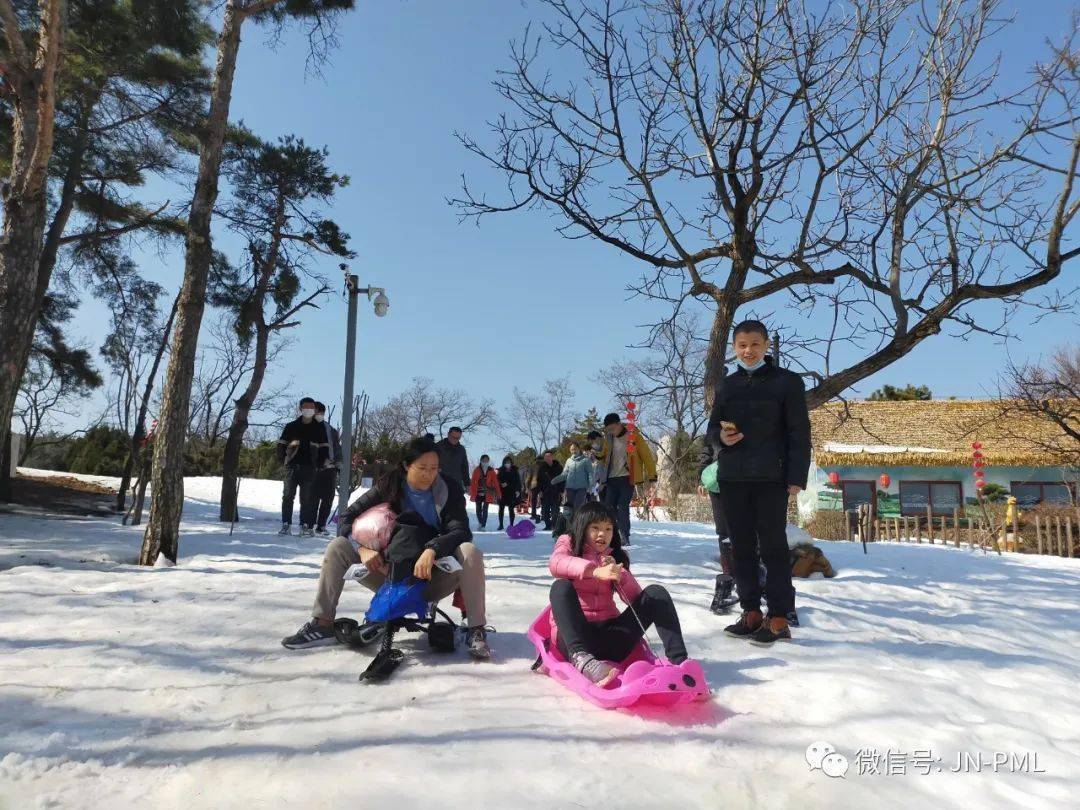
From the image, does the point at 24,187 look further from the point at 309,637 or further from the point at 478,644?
the point at 478,644

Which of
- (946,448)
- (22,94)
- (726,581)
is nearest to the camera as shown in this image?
(726,581)

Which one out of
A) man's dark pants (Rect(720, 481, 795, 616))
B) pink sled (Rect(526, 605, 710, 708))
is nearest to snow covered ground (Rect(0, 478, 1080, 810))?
pink sled (Rect(526, 605, 710, 708))

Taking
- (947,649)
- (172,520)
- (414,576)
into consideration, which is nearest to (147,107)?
(172,520)

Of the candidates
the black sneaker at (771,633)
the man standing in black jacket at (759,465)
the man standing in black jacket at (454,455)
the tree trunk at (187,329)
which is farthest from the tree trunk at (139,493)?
the black sneaker at (771,633)

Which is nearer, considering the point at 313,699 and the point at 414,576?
the point at 313,699

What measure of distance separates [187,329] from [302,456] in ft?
8.80

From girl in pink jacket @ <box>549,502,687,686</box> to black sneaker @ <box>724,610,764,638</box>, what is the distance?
→ 1091 mm

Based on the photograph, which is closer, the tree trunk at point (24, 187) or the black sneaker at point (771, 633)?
the black sneaker at point (771, 633)

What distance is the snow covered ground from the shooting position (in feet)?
7.04

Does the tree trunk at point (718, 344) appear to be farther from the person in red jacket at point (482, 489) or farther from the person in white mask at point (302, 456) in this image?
the person in red jacket at point (482, 489)

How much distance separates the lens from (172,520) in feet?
21.5

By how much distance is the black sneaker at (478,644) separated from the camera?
11.3 feet

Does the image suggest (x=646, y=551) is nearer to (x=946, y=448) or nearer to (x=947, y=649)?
(x=947, y=649)

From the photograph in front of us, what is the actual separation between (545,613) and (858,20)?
7.34m
